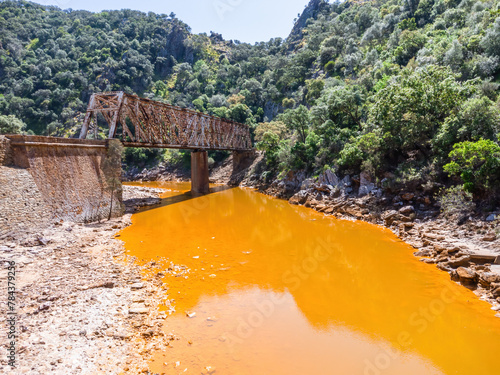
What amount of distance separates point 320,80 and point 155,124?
34.6 metres

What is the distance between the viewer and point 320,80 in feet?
162

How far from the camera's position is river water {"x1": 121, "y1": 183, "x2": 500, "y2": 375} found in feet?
23.5

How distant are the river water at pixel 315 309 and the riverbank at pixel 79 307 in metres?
0.78

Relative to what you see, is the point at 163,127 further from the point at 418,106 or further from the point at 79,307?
the point at 418,106

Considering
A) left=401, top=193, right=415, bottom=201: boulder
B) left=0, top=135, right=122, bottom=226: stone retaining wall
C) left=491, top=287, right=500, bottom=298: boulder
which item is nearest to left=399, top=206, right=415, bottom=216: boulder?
left=401, top=193, right=415, bottom=201: boulder

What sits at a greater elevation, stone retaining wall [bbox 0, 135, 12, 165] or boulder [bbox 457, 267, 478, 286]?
stone retaining wall [bbox 0, 135, 12, 165]

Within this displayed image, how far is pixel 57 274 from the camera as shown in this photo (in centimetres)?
1065

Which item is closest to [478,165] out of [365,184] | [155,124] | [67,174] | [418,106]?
[418,106]

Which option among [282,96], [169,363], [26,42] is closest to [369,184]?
[169,363]

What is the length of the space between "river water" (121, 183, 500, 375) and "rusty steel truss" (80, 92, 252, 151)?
34.4ft

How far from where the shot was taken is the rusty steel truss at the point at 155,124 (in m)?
22.7

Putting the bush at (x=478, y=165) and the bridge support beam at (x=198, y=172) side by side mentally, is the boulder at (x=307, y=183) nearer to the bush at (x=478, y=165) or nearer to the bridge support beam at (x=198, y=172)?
the bush at (x=478, y=165)

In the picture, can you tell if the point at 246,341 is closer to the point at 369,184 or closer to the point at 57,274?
the point at 57,274

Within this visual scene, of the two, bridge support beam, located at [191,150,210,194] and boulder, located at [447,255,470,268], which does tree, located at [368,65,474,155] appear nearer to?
boulder, located at [447,255,470,268]
